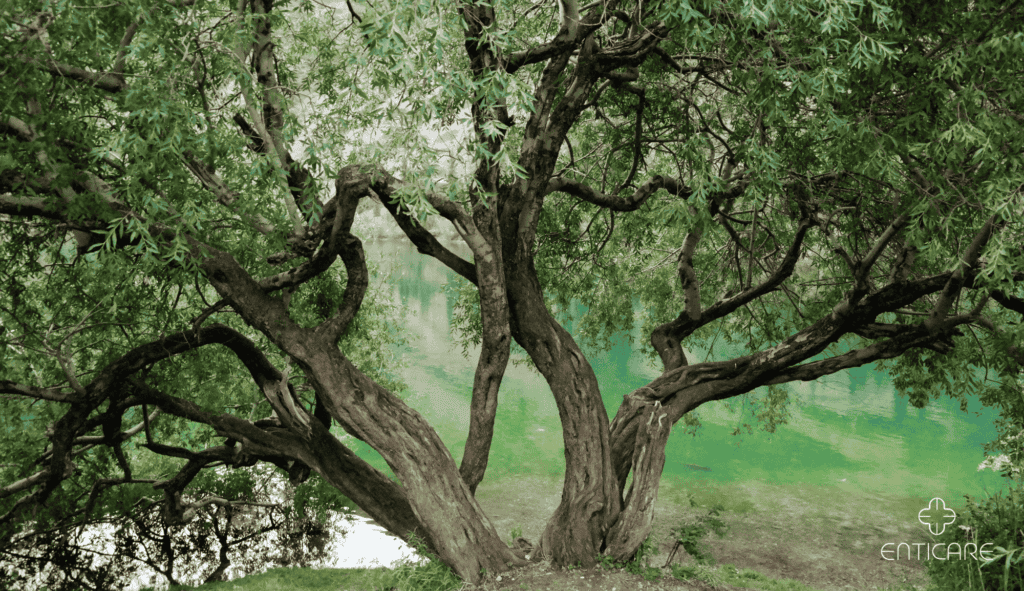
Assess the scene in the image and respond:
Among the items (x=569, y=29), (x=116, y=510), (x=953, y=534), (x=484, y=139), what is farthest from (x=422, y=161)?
(x=116, y=510)

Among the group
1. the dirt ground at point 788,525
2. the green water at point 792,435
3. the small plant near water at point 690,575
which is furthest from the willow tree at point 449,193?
the green water at point 792,435

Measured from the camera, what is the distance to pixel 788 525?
50.0 ft

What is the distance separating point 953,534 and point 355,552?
10.2 metres

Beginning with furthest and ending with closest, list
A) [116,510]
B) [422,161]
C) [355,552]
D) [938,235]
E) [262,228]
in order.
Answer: [355,552]
[116,510]
[262,228]
[938,235]
[422,161]

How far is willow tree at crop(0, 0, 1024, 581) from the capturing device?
477 cm

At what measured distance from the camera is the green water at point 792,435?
18.2 meters

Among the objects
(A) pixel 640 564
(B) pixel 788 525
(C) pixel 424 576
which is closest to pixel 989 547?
(A) pixel 640 564

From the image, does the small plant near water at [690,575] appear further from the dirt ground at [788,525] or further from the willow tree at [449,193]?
the dirt ground at [788,525]

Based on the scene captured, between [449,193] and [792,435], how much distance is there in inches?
744

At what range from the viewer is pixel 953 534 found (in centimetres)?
719

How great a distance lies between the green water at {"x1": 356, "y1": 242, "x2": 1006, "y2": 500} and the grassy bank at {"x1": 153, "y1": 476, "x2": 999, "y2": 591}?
3.22 ft

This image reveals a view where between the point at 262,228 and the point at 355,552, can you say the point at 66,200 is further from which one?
the point at 355,552

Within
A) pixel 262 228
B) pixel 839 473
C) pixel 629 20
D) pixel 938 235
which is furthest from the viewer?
pixel 839 473

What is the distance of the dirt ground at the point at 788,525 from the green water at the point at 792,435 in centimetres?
87
